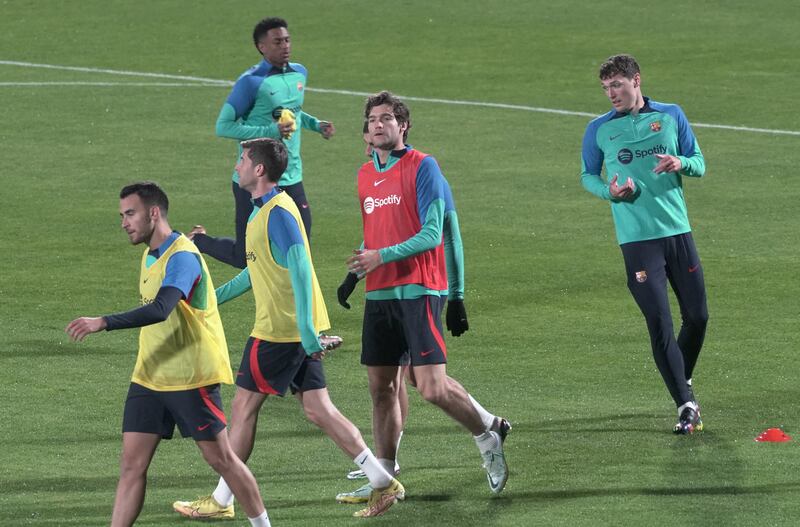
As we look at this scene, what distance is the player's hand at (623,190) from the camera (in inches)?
413

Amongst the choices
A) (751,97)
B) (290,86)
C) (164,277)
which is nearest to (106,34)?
(751,97)

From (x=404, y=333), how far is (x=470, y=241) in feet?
26.9

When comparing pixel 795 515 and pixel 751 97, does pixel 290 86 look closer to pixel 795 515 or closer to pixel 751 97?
pixel 795 515

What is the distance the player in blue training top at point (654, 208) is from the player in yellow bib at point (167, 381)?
352 cm

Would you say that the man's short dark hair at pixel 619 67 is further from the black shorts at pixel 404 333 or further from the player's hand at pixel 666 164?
the black shorts at pixel 404 333

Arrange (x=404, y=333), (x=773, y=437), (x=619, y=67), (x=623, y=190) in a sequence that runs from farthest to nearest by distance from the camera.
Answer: (x=619, y=67)
(x=623, y=190)
(x=773, y=437)
(x=404, y=333)

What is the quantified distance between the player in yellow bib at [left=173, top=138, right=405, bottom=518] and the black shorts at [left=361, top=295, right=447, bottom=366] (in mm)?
439

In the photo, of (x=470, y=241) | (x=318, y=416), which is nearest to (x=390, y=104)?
(x=318, y=416)

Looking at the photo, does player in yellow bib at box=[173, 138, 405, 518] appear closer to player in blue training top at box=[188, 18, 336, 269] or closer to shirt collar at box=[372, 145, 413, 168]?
shirt collar at box=[372, 145, 413, 168]

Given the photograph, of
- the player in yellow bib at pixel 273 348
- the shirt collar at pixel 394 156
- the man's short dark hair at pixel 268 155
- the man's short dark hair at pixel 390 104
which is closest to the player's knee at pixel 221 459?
the player in yellow bib at pixel 273 348

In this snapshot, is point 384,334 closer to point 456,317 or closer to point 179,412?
point 456,317

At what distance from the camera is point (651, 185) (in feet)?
35.8

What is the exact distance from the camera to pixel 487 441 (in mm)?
9391

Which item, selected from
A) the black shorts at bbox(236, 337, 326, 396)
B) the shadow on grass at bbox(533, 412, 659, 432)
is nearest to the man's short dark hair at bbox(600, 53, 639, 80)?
the shadow on grass at bbox(533, 412, 659, 432)
